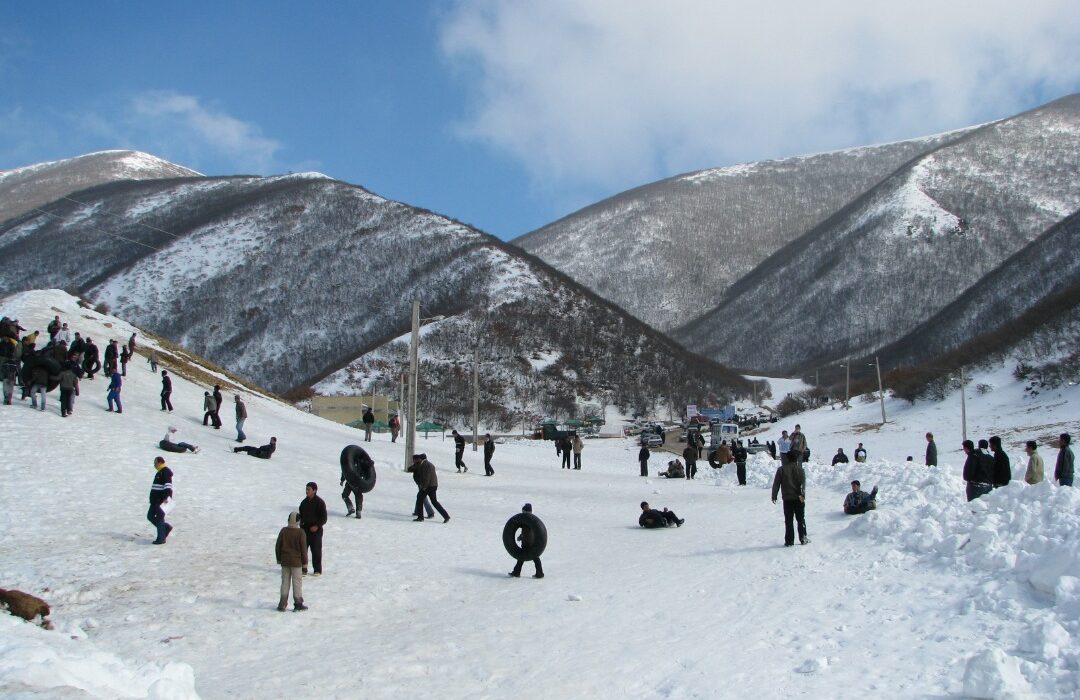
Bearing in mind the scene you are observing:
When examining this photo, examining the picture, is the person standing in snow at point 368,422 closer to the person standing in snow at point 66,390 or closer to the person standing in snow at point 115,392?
the person standing in snow at point 115,392

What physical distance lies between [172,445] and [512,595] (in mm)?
11665

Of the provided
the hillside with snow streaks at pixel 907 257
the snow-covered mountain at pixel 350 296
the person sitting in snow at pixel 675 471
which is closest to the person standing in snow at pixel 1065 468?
the person sitting in snow at pixel 675 471

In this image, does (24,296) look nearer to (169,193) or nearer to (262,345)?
(262,345)

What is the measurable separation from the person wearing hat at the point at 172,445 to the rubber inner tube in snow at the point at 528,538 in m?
10.5

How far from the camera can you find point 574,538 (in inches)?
643

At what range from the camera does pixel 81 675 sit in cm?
566

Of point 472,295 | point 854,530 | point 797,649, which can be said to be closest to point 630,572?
point 854,530

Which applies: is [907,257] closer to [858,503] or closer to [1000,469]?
[858,503]

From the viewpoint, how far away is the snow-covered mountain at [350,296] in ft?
339

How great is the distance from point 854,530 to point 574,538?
5.69m

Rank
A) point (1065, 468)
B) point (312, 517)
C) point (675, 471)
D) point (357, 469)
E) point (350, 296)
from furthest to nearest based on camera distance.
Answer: point (350, 296) → point (675, 471) → point (357, 469) → point (1065, 468) → point (312, 517)

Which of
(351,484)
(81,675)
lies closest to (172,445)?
(351,484)

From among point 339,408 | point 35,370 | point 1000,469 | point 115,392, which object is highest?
point 339,408

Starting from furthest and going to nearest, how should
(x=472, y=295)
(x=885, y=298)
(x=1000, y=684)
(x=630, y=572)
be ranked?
(x=885, y=298) → (x=472, y=295) → (x=630, y=572) → (x=1000, y=684)
